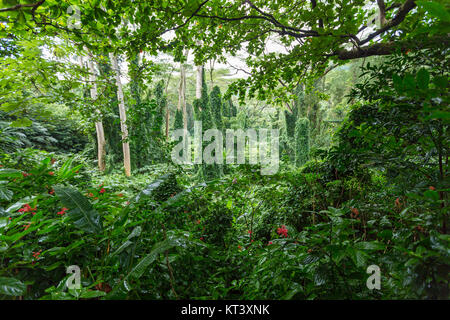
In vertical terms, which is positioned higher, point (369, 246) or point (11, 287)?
point (369, 246)

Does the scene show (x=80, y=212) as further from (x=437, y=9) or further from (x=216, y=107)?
(x=216, y=107)

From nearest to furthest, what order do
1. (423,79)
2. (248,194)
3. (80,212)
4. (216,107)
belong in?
(423,79) → (80,212) → (248,194) → (216,107)

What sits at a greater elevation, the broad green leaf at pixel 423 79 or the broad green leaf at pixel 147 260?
the broad green leaf at pixel 423 79

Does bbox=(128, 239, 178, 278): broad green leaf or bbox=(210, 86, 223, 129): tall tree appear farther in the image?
bbox=(210, 86, 223, 129): tall tree

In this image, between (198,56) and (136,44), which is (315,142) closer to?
(198,56)

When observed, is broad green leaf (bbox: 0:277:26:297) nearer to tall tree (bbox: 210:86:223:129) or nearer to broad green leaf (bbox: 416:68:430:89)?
broad green leaf (bbox: 416:68:430:89)

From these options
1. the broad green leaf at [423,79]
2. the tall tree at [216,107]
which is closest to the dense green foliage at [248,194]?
the broad green leaf at [423,79]

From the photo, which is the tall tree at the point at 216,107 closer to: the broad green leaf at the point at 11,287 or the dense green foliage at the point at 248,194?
the dense green foliage at the point at 248,194

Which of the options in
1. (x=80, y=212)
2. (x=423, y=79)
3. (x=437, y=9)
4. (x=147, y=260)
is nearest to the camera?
(x=437, y=9)

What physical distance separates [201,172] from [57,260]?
857 centimetres

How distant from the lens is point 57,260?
0.97 metres

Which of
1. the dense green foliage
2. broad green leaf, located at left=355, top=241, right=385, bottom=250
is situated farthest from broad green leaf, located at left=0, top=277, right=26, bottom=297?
broad green leaf, located at left=355, top=241, right=385, bottom=250

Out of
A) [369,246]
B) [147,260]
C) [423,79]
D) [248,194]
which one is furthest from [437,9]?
[248,194]

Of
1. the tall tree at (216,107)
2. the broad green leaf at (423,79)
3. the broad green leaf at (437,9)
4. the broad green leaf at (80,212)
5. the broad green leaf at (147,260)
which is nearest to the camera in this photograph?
the broad green leaf at (437,9)
